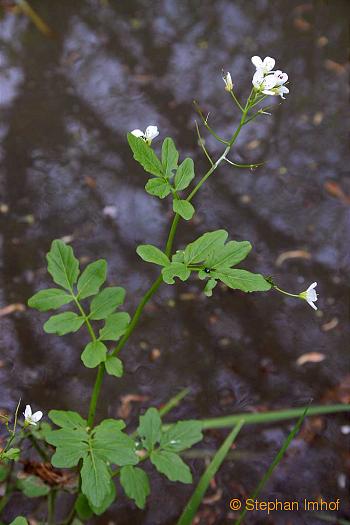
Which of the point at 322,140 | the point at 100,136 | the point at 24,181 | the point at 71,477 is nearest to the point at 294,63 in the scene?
the point at 322,140

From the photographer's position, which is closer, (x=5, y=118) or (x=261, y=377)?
(x=261, y=377)

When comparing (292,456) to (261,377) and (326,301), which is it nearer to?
(261,377)

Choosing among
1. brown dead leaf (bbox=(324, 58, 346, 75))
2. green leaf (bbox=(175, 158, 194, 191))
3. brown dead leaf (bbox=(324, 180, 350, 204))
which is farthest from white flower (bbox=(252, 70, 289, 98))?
brown dead leaf (bbox=(324, 58, 346, 75))

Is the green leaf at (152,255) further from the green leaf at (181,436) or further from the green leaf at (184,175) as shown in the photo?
the green leaf at (181,436)

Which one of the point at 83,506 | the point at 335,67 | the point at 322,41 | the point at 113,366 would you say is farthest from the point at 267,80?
the point at 322,41

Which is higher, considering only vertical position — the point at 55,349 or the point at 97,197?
the point at 97,197

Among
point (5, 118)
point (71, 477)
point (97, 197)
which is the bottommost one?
point (71, 477)

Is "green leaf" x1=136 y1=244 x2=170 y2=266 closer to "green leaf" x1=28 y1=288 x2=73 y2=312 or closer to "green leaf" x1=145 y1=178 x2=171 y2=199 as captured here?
"green leaf" x1=145 y1=178 x2=171 y2=199

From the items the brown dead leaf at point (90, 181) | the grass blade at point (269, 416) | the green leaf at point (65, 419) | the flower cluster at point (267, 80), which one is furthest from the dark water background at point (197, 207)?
the flower cluster at point (267, 80)
